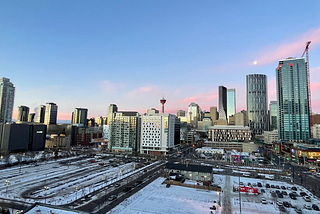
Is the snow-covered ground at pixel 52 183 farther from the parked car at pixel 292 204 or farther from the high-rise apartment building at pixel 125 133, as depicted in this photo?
the high-rise apartment building at pixel 125 133

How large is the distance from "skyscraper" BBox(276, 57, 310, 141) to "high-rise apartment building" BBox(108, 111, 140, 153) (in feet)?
461

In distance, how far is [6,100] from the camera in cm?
18438

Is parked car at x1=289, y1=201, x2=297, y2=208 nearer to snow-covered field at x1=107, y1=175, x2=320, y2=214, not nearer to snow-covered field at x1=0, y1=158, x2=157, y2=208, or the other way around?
snow-covered field at x1=107, y1=175, x2=320, y2=214

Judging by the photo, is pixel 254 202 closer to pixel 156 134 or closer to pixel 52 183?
pixel 52 183

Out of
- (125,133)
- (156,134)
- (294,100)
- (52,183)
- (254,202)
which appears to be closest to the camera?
(254,202)

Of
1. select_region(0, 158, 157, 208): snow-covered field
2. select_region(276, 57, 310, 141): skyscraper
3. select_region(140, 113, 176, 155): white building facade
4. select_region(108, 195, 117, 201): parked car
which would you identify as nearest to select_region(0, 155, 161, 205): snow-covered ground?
select_region(0, 158, 157, 208): snow-covered field

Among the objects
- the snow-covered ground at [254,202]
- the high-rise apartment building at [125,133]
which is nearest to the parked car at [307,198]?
the snow-covered ground at [254,202]

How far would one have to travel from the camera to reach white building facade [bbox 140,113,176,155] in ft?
407

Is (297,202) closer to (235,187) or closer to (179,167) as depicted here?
(235,187)

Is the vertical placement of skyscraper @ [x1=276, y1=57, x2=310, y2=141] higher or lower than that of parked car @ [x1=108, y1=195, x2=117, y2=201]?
higher

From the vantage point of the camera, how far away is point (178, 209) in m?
37.1

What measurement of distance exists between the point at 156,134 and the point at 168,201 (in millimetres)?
84923

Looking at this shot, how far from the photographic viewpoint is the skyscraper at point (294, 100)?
6658 inches

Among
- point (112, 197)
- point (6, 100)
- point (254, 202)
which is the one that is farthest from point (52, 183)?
point (6, 100)
